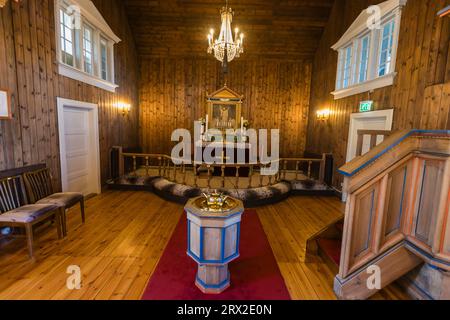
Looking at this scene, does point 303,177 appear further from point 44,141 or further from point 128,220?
point 44,141

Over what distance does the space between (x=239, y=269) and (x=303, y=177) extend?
13.7 ft

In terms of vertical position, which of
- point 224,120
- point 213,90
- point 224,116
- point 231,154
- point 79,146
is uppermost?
point 213,90

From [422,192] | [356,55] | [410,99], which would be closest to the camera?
[422,192]

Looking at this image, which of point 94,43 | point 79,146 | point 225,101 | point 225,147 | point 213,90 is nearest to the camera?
point 79,146

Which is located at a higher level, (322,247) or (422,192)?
(422,192)

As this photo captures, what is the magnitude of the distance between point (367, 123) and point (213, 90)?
4818mm

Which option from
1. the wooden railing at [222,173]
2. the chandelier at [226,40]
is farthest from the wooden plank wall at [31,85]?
the chandelier at [226,40]

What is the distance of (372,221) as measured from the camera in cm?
199

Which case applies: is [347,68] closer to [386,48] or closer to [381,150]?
[386,48]

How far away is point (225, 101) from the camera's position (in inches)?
269

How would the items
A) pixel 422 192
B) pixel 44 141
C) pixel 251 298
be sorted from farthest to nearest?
pixel 44 141, pixel 251 298, pixel 422 192

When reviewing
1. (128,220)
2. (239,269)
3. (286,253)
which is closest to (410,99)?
(286,253)

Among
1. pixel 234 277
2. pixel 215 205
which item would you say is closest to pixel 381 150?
pixel 215 205

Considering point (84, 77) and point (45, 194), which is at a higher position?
point (84, 77)
